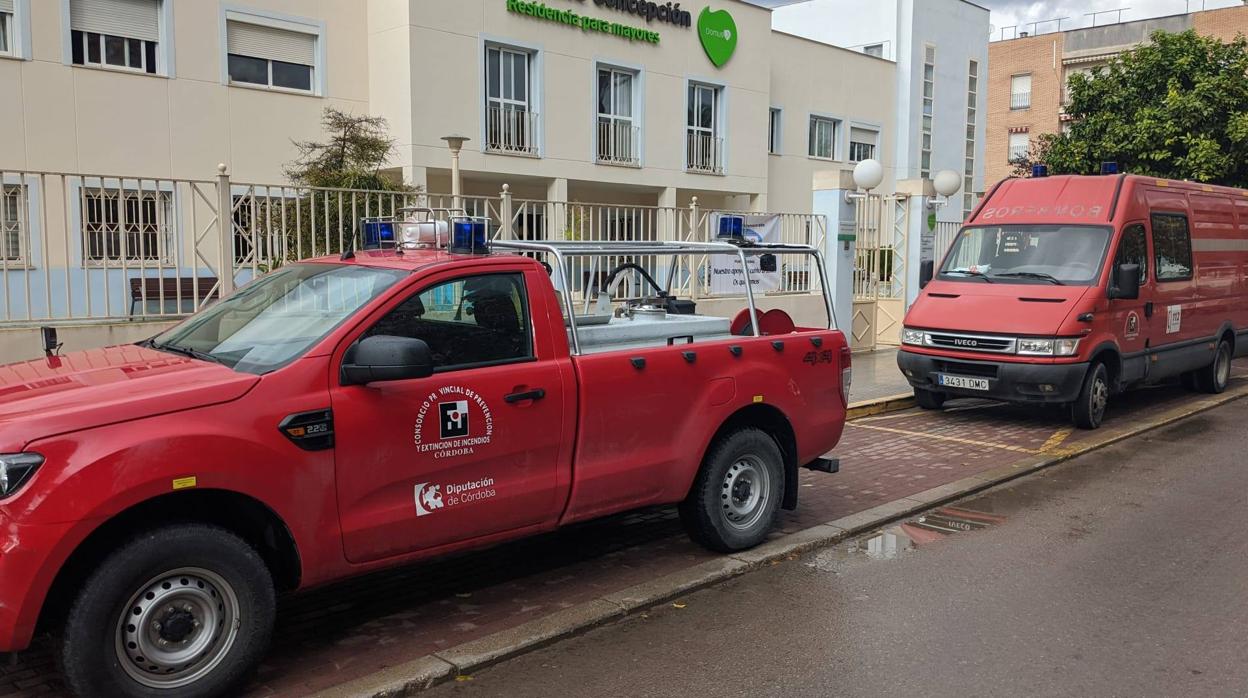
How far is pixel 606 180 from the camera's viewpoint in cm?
2308

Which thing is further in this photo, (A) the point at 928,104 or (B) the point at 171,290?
(A) the point at 928,104

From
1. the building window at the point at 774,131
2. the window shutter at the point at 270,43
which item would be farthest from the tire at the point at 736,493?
the building window at the point at 774,131

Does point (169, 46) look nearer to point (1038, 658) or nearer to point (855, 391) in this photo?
point (855, 391)

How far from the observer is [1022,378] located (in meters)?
9.35

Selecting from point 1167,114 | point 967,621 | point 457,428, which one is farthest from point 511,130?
point 967,621

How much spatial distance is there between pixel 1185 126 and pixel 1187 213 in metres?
6.54

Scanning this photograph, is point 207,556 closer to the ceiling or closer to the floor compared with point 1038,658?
closer to the ceiling

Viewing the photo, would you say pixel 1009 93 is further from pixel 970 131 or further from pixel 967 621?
pixel 967 621

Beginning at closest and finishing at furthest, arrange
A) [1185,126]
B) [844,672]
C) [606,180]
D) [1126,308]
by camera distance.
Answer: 1. [844,672]
2. [1126,308]
3. [1185,126]
4. [606,180]

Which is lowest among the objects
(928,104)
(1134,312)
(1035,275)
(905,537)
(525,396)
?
(905,537)

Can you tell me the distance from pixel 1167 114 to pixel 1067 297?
9.73 meters

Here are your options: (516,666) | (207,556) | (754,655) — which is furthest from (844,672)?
(207,556)

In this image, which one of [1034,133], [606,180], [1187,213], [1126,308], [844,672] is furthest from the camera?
[1034,133]

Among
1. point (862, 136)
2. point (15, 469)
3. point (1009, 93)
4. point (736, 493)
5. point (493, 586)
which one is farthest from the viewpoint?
point (1009, 93)
